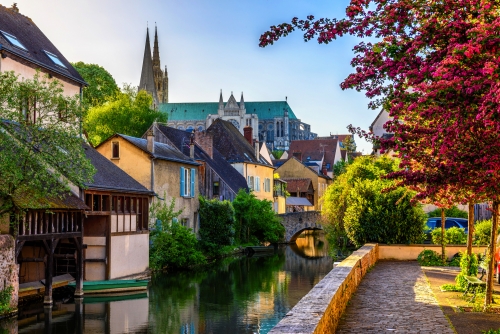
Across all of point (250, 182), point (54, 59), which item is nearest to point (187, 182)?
point (54, 59)

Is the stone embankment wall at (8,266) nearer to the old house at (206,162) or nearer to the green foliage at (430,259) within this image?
the green foliage at (430,259)

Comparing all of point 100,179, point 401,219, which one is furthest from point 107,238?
point 401,219

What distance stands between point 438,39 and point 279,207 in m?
53.8

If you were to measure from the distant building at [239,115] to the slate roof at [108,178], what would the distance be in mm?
108740

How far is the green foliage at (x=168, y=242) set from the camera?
3044 cm

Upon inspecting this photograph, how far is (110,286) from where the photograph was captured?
22.7 meters

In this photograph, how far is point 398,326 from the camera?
420 inches

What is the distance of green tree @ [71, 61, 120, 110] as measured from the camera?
53934 millimetres

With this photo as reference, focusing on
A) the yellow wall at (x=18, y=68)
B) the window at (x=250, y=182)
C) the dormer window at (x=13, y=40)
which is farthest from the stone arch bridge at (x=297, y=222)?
the dormer window at (x=13, y=40)

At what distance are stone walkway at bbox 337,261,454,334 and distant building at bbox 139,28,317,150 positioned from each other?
120201 mm

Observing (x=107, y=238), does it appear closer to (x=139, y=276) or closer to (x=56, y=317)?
(x=139, y=276)

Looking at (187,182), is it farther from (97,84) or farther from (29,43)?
(97,84)

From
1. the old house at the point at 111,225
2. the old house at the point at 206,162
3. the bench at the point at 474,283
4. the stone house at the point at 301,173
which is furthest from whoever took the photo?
the stone house at the point at 301,173

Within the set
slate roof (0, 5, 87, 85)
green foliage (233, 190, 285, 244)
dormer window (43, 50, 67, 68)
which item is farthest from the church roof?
dormer window (43, 50, 67, 68)
